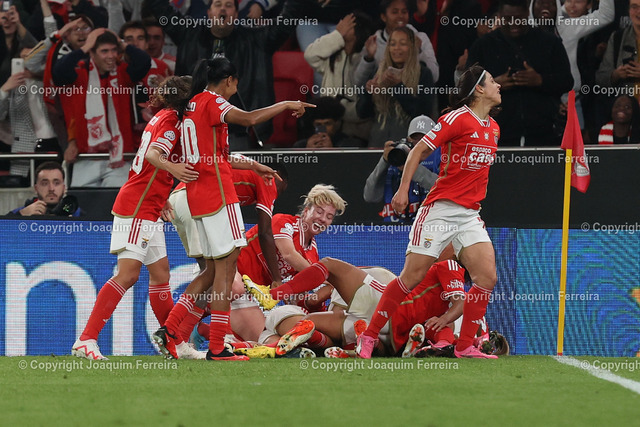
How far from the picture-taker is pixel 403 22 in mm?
10609

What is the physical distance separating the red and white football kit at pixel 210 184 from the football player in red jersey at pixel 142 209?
0.10 m

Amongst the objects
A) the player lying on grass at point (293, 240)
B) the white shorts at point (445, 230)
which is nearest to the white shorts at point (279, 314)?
the player lying on grass at point (293, 240)

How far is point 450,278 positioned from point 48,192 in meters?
4.41

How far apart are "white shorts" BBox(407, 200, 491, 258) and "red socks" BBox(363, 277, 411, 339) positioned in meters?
0.28

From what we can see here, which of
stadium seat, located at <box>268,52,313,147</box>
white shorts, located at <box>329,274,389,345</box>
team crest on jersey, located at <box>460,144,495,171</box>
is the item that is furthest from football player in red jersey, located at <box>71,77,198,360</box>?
stadium seat, located at <box>268,52,313,147</box>

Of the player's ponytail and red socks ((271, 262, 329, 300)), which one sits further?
red socks ((271, 262, 329, 300))

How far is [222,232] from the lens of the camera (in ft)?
22.3

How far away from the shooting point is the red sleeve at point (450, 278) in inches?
298

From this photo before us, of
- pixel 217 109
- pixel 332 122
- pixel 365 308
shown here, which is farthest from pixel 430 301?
pixel 332 122

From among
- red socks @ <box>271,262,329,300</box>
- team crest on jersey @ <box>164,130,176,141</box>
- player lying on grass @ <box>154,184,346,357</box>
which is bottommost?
red socks @ <box>271,262,329,300</box>

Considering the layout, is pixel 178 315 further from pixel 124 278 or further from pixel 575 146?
pixel 575 146

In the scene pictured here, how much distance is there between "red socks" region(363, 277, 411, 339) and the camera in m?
7.09

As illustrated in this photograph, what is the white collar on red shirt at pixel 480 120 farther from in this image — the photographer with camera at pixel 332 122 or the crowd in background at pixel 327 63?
the photographer with camera at pixel 332 122

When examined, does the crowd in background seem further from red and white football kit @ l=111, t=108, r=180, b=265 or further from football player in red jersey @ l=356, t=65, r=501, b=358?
red and white football kit @ l=111, t=108, r=180, b=265
